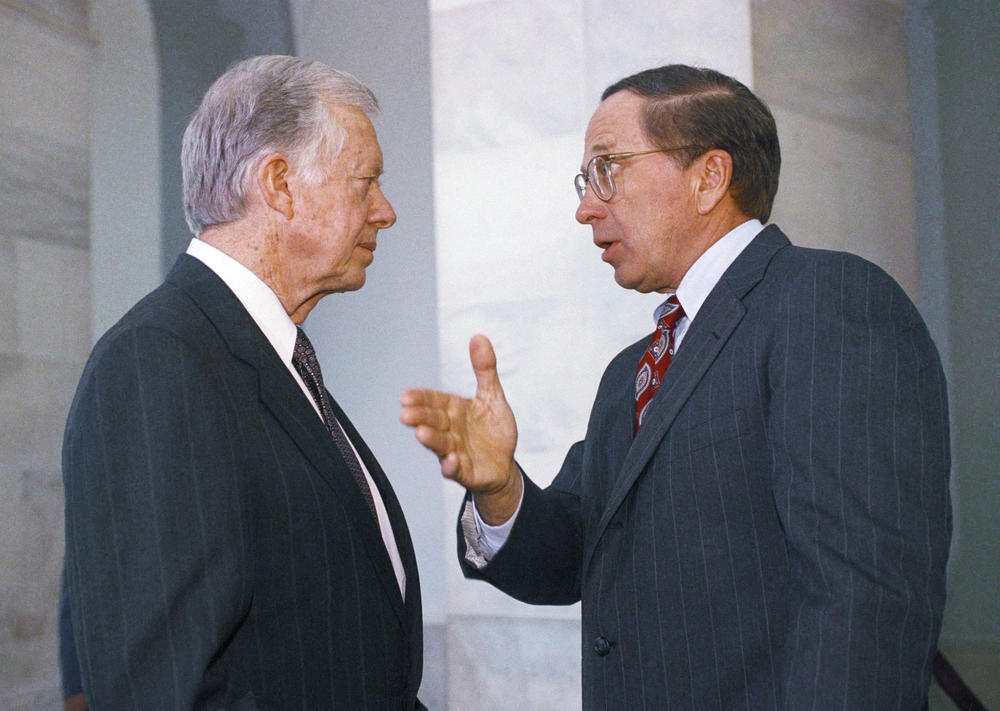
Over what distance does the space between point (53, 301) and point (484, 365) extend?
2347mm

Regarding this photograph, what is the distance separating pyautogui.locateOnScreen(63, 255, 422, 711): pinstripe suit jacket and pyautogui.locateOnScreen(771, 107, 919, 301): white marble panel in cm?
217

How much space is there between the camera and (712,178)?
6.96 ft

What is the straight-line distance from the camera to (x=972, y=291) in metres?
4.04

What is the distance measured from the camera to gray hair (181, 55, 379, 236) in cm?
181

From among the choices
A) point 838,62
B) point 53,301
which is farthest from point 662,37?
point 53,301

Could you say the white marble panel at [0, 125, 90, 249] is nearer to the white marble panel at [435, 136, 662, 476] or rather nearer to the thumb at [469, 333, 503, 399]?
the white marble panel at [435, 136, 662, 476]

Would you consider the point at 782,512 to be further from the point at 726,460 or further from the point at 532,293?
the point at 532,293

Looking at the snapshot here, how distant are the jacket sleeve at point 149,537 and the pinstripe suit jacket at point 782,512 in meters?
0.76

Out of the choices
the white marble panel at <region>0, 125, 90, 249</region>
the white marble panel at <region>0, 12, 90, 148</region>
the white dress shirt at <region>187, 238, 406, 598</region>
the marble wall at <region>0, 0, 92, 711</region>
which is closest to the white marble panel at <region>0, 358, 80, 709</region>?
the marble wall at <region>0, 0, 92, 711</region>

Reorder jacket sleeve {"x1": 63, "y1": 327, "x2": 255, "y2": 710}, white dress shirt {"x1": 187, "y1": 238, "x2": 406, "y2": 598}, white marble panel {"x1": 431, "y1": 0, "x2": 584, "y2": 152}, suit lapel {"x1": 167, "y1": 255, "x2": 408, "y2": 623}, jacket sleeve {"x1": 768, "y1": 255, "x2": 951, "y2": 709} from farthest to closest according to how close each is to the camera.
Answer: white marble panel {"x1": 431, "y1": 0, "x2": 584, "y2": 152}, white dress shirt {"x1": 187, "y1": 238, "x2": 406, "y2": 598}, suit lapel {"x1": 167, "y1": 255, "x2": 408, "y2": 623}, jacket sleeve {"x1": 768, "y1": 255, "x2": 951, "y2": 709}, jacket sleeve {"x1": 63, "y1": 327, "x2": 255, "y2": 710}

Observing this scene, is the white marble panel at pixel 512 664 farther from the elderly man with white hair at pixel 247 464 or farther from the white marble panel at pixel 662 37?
the white marble panel at pixel 662 37

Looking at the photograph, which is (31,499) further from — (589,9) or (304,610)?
(589,9)

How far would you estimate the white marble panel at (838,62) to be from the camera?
325cm

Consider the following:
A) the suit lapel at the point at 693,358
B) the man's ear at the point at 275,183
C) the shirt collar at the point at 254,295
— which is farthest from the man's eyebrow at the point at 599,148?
the shirt collar at the point at 254,295
